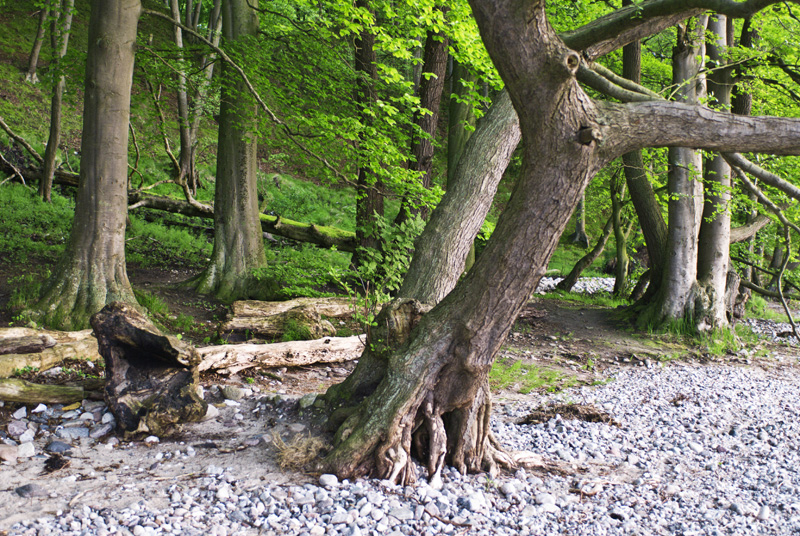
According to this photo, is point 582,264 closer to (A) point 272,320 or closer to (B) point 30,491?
(A) point 272,320

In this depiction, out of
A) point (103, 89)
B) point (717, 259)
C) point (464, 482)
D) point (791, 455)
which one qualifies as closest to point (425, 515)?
point (464, 482)

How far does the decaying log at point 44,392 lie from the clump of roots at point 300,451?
200cm

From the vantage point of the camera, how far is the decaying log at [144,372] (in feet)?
13.5

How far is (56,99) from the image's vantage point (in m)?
9.62

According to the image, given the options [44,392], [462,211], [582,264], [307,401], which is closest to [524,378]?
[462,211]

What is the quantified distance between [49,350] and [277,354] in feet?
7.45

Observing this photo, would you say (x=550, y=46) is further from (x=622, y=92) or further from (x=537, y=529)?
(x=537, y=529)

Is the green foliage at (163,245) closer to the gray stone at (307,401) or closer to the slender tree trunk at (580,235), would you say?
the gray stone at (307,401)

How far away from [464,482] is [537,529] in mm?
627

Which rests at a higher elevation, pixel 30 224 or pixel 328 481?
pixel 30 224

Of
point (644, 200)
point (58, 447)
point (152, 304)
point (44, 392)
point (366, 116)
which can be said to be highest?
point (366, 116)

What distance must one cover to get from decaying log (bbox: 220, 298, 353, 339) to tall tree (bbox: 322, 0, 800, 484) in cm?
318

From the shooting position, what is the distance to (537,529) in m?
3.15

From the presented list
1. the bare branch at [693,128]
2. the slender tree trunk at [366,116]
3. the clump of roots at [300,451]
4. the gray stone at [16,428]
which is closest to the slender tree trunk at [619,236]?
the slender tree trunk at [366,116]
